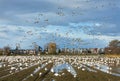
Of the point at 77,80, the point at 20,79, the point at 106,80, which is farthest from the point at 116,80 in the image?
the point at 20,79

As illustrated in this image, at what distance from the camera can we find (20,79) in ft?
124

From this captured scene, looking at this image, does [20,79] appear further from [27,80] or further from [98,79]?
[98,79]

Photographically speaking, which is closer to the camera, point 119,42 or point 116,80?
point 116,80

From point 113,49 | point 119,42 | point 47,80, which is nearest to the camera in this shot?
point 47,80

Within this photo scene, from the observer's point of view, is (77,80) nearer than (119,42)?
Yes

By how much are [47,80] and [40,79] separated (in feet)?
5.35

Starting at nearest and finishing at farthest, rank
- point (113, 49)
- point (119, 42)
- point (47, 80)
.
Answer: point (47, 80) → point (113, 49) → point (119, 42)

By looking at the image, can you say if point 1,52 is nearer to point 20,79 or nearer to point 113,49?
point 113,49

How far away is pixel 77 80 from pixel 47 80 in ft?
9.86

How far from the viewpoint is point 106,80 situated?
36812mm

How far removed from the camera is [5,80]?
3653cm

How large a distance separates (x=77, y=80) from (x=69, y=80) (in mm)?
905

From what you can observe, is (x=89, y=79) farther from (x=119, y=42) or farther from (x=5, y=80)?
(x=119, y=42)

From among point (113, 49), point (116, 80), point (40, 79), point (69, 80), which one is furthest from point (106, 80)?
point (113, 49)
